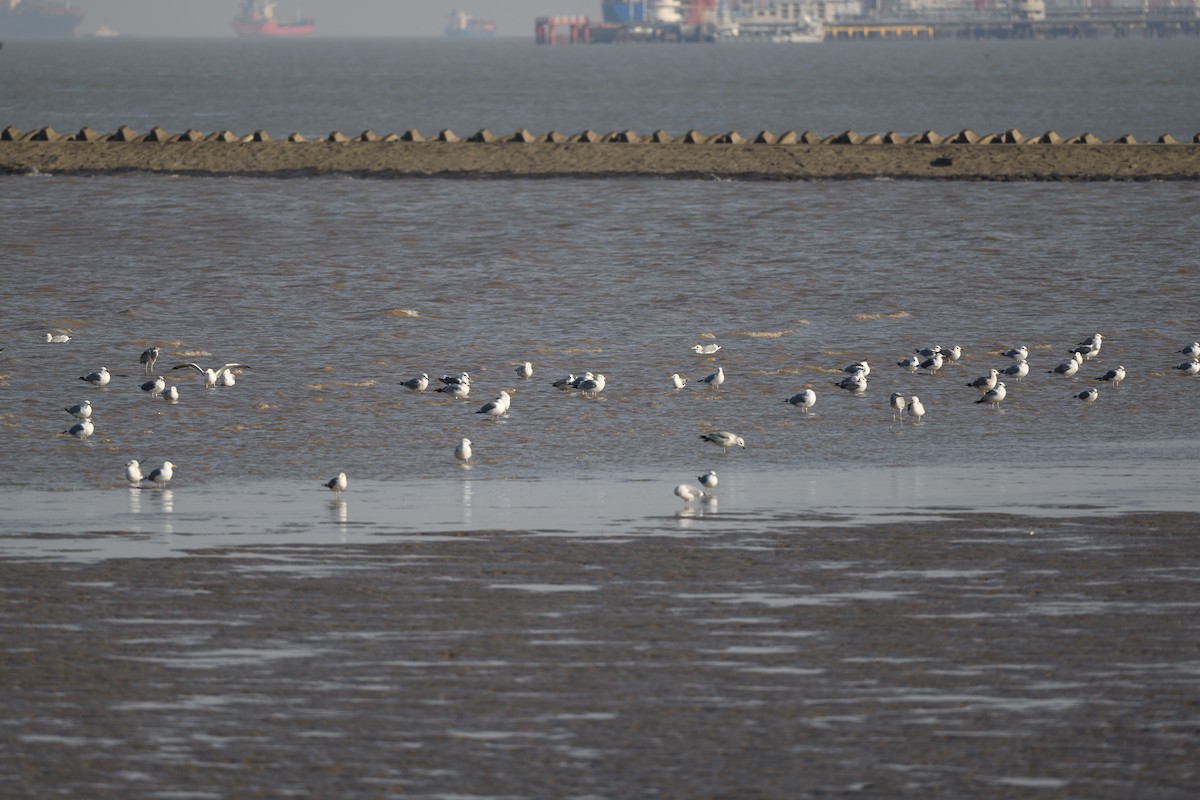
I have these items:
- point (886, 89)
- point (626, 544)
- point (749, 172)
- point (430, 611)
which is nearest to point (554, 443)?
point (626, 544)

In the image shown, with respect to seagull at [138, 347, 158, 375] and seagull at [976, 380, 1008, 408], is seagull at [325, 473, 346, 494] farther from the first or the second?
seagull at [976, 380, 1008, 408]

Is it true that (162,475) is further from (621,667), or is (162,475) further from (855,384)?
(855,384)

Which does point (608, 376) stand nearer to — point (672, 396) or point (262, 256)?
point (672, 396)

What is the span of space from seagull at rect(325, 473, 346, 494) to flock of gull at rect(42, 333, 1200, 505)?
1.61 meters

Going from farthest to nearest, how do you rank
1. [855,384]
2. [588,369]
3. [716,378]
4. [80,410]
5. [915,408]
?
1. [588,369]
2. [716,378]
3. [855,384]
4. [915,408]
5. [80,410]

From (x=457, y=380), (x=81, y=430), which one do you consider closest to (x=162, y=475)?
(x=81, y=430)

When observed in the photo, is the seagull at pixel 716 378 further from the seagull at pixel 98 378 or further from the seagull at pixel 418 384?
the seagull at pixel 98 378

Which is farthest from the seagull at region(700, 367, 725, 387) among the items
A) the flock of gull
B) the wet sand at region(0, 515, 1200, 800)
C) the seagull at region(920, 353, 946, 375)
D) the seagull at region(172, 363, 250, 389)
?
the wet sand at region(0, 515, 1200, 800)

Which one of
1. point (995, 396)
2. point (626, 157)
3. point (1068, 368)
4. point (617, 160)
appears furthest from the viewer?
point (626, 157)

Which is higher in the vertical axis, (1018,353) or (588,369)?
(1018,353)

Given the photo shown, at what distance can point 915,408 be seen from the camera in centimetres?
1723

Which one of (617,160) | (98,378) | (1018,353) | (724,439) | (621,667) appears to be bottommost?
(621,667)

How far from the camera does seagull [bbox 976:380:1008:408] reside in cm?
1791

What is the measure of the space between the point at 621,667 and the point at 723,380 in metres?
9.62
